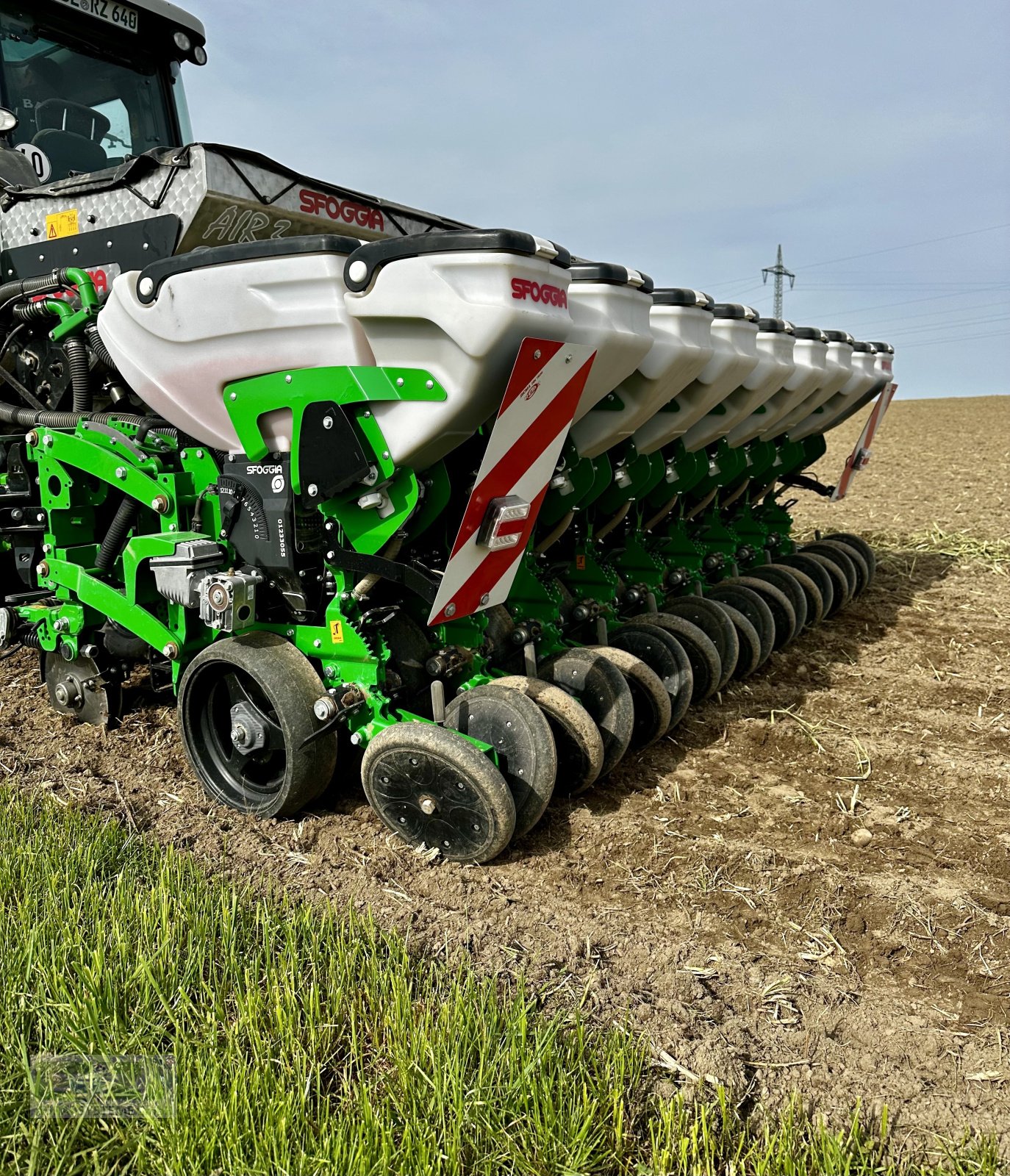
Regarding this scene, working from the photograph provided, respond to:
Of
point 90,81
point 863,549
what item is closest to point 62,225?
point 90,81

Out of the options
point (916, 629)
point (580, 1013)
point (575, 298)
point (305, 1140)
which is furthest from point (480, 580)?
point (916, 629)

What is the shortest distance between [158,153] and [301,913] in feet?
9.41

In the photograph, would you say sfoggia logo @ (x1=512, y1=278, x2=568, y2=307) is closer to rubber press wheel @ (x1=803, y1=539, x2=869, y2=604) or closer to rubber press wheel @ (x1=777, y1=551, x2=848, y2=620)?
rubber press wheel @ (x1=777, y1=551, x2=848, y2=620)

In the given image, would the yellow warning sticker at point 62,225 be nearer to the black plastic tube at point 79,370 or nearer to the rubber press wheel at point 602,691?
the black plastic tube at point 79,370

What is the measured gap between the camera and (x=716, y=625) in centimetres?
451

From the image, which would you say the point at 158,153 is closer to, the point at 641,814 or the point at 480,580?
the point at 480,580

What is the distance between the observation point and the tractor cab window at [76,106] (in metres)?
4.86

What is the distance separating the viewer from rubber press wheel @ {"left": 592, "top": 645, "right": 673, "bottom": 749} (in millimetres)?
3721

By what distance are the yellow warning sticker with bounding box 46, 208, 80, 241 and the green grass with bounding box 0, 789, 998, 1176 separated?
9.22 feet

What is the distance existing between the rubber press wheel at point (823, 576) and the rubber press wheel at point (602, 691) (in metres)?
2.57

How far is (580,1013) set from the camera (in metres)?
2.19

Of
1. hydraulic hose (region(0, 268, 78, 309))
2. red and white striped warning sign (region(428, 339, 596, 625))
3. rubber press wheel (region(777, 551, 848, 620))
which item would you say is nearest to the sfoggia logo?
red and white striped warning sign (region(428, 339, 596, 625))

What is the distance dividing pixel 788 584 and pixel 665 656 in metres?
1.72

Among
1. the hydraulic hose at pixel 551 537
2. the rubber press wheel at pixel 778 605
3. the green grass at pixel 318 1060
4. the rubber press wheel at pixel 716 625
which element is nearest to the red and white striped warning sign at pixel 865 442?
the rubber press wheel at pixel 778 605
